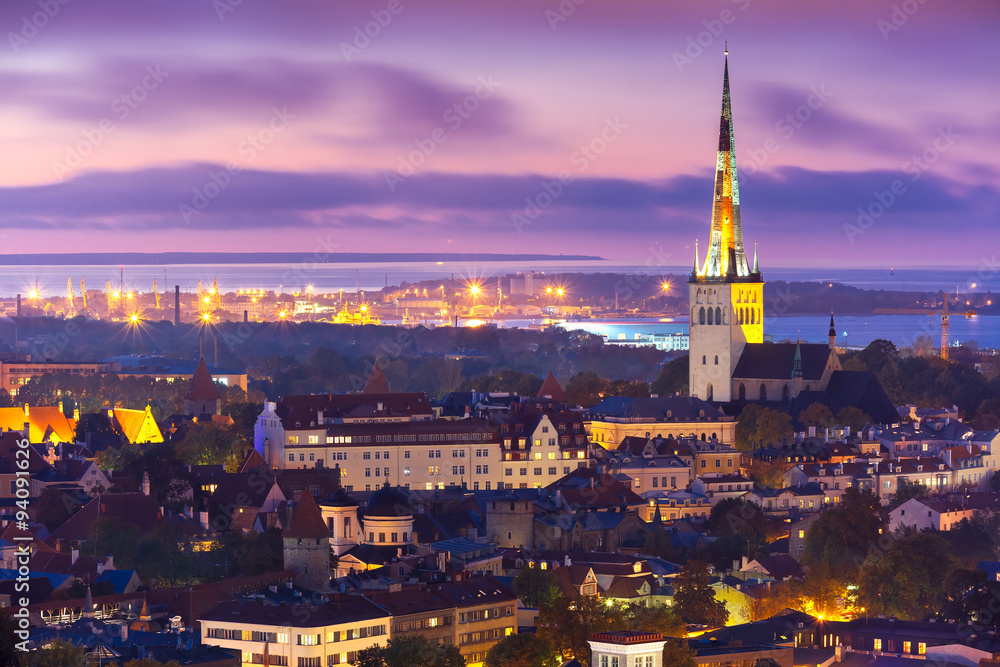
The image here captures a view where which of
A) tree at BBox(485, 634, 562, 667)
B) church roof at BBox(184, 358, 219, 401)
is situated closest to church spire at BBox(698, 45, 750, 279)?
church roof at BBox(184, 358, 219, 401)

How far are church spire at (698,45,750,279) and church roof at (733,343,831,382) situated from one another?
4926mm

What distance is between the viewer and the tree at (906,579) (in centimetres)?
6538

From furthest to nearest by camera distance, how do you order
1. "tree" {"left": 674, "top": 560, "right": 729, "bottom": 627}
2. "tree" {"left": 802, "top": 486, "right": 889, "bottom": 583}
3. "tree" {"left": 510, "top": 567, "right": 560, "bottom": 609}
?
"tree" {"left": 802, "top": 486, "right": 889, "bottom": 583} < "tree" {"left": 674, "top": 560, "right": 729, "bottom": 627} < "tree" {"left": 510, "top": 567, "right": 560, "bottom": 609}

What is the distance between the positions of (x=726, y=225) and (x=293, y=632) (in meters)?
66.6

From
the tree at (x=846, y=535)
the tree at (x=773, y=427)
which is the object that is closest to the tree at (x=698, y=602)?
the tree at (x=846, y=535)

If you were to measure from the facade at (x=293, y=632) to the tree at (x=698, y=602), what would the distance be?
991 centimetres

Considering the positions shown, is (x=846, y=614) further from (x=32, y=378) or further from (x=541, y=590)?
(x=32, y=378)

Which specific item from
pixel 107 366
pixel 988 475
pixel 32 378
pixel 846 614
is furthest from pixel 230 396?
pixel 846 614

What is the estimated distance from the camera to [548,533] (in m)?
72.2

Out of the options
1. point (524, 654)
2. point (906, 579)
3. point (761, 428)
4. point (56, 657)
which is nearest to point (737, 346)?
point (761, 428)

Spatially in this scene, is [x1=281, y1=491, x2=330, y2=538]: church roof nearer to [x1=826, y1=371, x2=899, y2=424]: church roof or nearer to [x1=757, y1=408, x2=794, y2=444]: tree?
[x1=757, y1=408, x2=794, y2=444]: tree

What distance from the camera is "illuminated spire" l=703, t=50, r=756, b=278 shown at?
387 feet

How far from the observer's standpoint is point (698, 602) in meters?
62.8

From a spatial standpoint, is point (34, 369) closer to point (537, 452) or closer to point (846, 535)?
point (537, 452)
